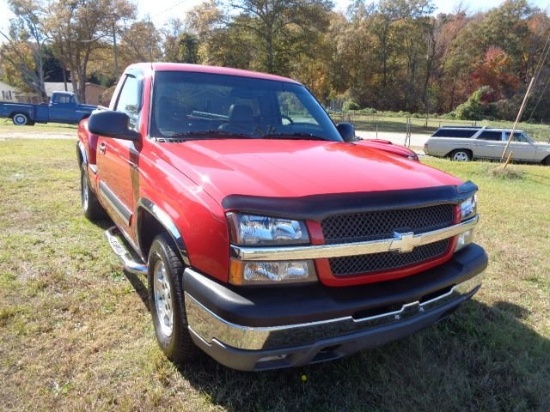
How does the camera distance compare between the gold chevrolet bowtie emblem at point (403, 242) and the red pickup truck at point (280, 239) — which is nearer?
the red pickup truck at point (280, 239)

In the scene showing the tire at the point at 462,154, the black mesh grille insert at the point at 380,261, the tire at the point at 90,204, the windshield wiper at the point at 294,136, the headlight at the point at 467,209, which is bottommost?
the tire at the point at 462,154

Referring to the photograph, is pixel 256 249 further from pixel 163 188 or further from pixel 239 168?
pixel 163 188

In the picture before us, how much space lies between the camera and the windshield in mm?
3180

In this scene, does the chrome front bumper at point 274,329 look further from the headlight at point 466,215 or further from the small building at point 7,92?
the small building at point 7,92

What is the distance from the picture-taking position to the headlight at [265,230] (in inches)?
79.1

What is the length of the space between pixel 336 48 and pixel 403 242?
56830mm

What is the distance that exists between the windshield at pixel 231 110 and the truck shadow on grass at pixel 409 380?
1.59 metres

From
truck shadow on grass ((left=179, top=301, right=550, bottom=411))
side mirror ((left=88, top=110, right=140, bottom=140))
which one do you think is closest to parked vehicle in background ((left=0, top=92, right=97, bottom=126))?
side mirror ((left=88, top=110, right=140, bottom=140))

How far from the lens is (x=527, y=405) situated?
255 cm

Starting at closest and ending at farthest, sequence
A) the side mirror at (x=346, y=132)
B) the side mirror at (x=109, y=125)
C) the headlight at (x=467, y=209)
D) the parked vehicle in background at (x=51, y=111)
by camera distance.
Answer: the headlight at (x=467, y=209), the side mirror at (x=109, y=125), the side mirror at (x=346, y=132), the parked vehicle in background at (x=51, y=111)

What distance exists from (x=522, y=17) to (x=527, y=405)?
6814cm

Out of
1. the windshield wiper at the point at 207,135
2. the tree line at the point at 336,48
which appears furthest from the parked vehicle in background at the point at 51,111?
the windshield wiper at the point at 207,135

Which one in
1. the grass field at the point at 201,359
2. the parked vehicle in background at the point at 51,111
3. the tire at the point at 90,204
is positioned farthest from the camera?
the parked vehicle in background at the point at 51,111

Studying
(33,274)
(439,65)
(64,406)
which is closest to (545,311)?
(64,406)
